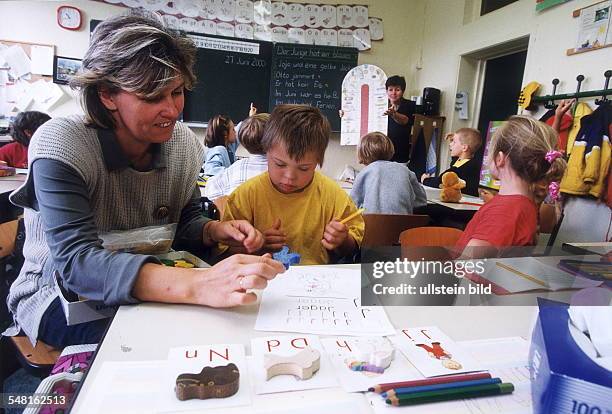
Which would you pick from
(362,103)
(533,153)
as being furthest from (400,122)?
(533,153)

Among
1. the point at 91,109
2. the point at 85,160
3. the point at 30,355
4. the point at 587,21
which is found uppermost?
the point at 587,21

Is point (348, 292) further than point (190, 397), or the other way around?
point (348, 292)

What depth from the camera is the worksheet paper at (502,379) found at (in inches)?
18.8

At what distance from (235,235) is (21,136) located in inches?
111

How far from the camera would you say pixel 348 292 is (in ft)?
2.73

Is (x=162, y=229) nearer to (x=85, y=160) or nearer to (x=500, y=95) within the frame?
(x=85, y=160)

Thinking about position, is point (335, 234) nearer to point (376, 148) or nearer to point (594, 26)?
Answer: point (376, 148)

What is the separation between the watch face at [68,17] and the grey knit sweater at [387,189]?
3.49m

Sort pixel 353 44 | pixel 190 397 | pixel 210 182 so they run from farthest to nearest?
pixel 353 44
pixel 210 182
pixel 190 397

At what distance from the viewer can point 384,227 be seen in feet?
6.31

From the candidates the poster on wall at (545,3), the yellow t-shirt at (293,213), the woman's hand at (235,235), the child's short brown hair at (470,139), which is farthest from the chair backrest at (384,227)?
the poster on wall at (545,3)

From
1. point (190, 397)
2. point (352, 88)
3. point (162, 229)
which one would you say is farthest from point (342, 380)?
point (352, 88)

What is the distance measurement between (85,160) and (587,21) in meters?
3.26

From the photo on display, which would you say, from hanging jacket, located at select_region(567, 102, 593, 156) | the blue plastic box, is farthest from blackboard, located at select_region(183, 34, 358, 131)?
the blue plastic box
